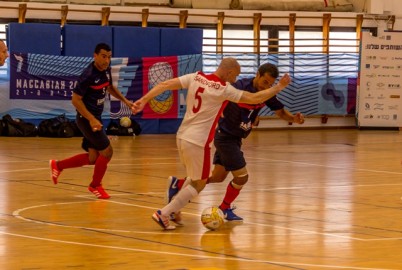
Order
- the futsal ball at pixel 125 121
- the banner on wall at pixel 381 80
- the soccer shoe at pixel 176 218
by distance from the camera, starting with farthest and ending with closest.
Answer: the banner on wall at pixel 381 80, the futsal ball at pixel 125 121, the soccer shoe at pixel 176 218

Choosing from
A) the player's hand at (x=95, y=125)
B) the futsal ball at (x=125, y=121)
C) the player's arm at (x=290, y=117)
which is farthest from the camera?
the futsal ball at (x=125, y=121)

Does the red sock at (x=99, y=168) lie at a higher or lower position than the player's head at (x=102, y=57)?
lower

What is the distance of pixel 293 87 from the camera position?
29094 millimetres

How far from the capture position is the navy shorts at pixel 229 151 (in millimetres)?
10891

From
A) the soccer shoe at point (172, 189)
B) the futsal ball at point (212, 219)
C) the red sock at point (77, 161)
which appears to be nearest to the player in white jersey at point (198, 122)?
the futsal ball at point (212, 219)

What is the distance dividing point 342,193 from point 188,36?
14.2 metres

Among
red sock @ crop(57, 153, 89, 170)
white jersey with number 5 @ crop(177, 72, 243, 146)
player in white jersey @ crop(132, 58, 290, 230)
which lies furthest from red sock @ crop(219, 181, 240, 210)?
red sock @ crop(57, 153, 89, 170)

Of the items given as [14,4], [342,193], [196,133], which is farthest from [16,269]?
[14,4]

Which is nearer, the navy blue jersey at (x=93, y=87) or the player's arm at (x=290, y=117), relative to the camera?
the player's arm at (x=290, y=117)

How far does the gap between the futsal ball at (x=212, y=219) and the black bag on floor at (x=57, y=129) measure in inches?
575

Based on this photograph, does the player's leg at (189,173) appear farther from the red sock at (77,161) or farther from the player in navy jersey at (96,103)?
the red sock at (77,161)

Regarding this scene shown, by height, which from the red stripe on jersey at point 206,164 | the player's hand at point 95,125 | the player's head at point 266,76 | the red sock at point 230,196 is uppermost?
the player's head at point 266,76

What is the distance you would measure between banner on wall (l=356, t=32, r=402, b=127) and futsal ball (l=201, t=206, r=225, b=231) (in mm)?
19502

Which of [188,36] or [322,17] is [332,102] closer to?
[322,17]
